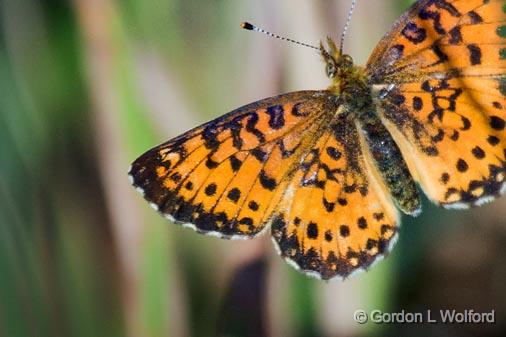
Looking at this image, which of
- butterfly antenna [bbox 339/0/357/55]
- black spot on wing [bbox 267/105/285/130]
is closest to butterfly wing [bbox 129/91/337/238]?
black spot on wing [bbox 267/105/285/130]

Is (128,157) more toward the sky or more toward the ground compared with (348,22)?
more toward the ground

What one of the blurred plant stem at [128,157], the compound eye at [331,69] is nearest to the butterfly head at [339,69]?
the compound eye at [331,69]

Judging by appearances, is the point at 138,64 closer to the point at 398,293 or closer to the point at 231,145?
the point at 231,145

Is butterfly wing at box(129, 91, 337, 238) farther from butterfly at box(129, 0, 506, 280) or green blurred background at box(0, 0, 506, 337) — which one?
green blurred background at box(0, 0, 506, 337)

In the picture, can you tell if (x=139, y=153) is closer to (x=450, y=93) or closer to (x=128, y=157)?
(x=128, y=157)
